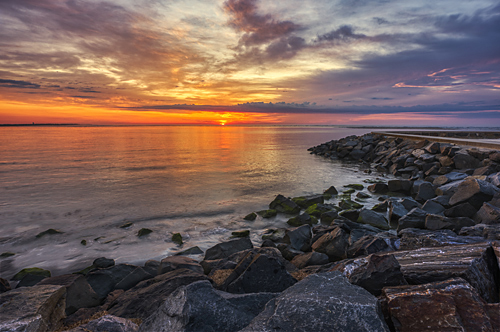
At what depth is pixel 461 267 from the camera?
327cm

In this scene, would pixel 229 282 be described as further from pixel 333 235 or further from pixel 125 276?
pixel 333 235

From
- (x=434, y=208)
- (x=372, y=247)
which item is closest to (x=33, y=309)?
(x=372, y=247)

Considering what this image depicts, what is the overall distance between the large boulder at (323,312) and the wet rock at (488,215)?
6.06 m

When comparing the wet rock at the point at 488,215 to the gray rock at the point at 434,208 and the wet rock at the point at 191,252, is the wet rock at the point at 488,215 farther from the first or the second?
the wet rock at the point at 191,252

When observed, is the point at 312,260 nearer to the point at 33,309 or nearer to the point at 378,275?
the point at 378,275

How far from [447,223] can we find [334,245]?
3087mm

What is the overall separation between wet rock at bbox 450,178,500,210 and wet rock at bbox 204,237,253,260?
705cm

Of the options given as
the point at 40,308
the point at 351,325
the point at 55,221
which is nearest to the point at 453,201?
the point at 351,325

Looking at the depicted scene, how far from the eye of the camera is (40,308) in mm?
3490

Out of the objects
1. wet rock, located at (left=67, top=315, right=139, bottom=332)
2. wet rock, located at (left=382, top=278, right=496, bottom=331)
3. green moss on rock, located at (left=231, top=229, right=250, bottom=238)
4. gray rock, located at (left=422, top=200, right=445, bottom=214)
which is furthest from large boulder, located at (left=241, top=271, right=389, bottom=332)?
gray rock, located at (left=422, top=200, right=445, bottom=214)

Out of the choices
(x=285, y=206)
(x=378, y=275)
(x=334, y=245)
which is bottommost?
(x=285, y=206)

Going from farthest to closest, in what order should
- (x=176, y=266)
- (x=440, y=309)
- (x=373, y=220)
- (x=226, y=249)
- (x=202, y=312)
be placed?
(x=373, y=220) < (x=226, y=249) < (x=176, y=266) < (x=202, y=312) < (x=440, y=309)

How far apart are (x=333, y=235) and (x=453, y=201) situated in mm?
5098

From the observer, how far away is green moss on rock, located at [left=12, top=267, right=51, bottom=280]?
6.03 meters
